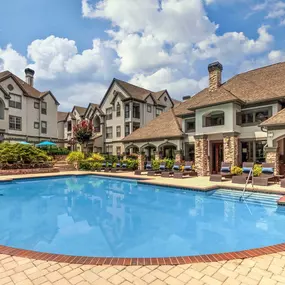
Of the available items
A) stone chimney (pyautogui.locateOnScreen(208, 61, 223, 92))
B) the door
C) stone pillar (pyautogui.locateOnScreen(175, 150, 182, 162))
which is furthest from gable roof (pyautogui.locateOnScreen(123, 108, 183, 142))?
stone chimney (pyautogui.locateOnScreen(208, 61, 223, 92))

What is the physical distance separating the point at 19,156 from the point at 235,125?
65.2 feet

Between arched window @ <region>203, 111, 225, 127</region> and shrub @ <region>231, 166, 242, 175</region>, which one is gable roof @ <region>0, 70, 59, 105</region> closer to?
arched window @ <region>203, 111, 225, 127</region>

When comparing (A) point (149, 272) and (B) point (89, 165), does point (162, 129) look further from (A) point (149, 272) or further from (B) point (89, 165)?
(A) point (149, 272)

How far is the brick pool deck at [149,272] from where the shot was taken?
321 cm

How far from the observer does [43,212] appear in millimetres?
9070

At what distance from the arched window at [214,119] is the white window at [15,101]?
27.6 metres

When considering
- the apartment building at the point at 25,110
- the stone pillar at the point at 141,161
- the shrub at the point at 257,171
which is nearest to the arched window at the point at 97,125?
the apartment building at the point at 25,110

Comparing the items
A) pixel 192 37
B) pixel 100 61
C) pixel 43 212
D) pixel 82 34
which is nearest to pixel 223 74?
pixel 192 37

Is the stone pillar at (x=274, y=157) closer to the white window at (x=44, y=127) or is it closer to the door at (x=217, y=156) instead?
the door at (x=217, y=156)

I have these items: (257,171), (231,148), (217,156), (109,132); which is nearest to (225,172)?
(257,171)

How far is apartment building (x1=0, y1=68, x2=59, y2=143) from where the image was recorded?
30266 millimetres

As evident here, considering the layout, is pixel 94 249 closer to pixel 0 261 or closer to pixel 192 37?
pixel 0 261

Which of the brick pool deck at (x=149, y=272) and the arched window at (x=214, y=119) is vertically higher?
the arched window at (x=214, y=119)

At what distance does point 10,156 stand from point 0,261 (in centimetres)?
1962
